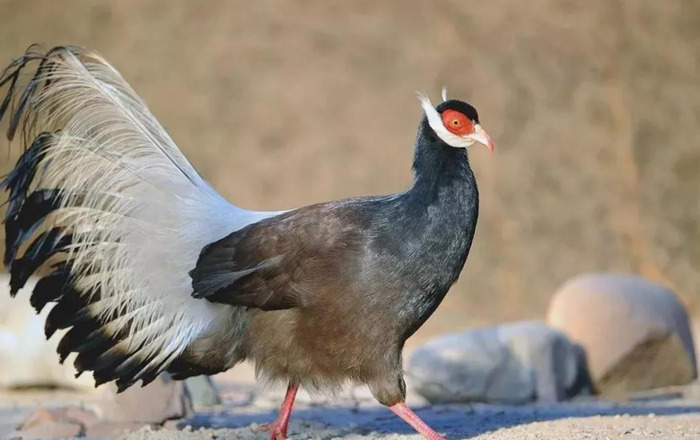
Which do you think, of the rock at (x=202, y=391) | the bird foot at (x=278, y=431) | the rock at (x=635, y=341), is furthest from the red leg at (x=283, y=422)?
the rock at (x=635, y=341)

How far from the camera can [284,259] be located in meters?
6.51

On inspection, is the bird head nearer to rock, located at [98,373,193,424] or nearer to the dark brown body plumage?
the dark brown body plumage

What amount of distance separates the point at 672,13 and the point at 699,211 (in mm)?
2773

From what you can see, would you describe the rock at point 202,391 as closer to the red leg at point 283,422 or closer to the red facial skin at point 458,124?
the red leg at point 283,422

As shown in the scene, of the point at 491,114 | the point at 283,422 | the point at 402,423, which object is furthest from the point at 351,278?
the point at 491,114

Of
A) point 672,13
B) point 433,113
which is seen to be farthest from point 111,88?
point 672,13

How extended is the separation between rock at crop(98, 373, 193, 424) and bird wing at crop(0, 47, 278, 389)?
3.66 ft

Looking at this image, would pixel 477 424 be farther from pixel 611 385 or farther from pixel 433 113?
pixel 611 385

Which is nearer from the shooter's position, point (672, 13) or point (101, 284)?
point (101, 284)

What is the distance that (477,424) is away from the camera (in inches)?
305

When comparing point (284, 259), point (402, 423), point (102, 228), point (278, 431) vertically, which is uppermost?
point (102, 228)

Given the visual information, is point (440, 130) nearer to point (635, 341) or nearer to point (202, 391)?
point (202, 391)

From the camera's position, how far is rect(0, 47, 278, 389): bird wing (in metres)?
6.80

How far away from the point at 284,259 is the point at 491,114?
954 centimetres
